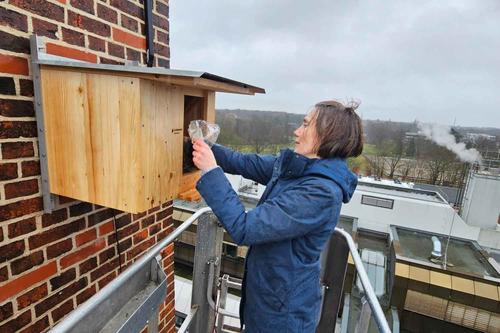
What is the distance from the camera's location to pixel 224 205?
4.37 feet

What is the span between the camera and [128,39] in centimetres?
174

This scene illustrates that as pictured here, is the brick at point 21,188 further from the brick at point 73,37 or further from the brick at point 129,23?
the brick at point 129,23

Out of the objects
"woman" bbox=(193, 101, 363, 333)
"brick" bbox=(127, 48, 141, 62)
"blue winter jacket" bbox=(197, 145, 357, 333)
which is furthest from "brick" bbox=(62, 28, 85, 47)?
"blue winter jacket" bbox=(197, 145, 357, 333)

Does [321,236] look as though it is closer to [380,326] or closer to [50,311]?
[380,326]

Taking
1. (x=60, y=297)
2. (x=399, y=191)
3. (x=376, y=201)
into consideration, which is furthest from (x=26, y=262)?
(x=399, y=191)

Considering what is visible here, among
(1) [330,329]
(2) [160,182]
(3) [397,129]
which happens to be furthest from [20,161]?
(3) [397,129]

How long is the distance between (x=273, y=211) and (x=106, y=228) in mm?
1106

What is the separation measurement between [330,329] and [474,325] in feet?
26.4

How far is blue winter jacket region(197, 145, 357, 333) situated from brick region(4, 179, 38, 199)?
75 cm

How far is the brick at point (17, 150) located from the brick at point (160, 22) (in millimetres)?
1122

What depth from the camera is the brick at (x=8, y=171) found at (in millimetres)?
1194

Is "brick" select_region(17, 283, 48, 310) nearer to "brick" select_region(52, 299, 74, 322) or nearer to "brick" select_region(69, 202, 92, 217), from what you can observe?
"brick" select_region(52, 299, 74, 322)

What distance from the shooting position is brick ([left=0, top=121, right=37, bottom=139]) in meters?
1.19

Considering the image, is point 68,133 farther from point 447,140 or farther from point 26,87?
point 447,140
